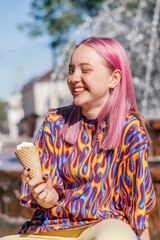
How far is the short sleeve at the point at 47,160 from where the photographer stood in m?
1.52

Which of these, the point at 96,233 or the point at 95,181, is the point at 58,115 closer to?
the point at 95,181

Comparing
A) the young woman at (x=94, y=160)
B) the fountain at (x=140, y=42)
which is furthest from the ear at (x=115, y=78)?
the fountain at (x=140, y=42)

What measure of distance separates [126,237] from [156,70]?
8.92 m

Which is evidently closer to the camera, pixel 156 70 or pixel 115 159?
pixel 115 159

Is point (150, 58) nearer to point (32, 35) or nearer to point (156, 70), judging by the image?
point (156, 70)

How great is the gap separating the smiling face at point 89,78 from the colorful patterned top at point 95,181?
0.36ft

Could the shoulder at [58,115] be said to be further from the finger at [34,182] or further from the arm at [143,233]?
the arm at [143,233]

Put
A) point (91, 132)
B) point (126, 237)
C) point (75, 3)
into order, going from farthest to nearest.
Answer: point (75, 3) → point (91, 132) → point (126, 237)

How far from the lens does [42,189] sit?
1.33 metres

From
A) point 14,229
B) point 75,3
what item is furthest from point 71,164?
point 75,3

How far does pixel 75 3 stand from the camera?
20547mm

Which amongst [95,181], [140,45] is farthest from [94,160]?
[140,45]

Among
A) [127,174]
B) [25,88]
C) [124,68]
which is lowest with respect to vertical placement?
[25,88]

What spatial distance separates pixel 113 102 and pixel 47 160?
0.38 m
